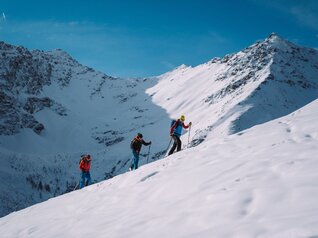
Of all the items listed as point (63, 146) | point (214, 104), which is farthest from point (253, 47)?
point (63, 146)

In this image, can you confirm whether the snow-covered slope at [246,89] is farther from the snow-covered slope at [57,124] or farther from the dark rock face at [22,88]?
the dark rock face at [22,88]

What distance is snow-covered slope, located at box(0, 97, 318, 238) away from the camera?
17.6 feet

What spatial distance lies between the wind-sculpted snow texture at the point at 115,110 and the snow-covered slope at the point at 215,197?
2649 centimetres

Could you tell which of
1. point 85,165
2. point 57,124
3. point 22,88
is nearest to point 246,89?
point 57,124

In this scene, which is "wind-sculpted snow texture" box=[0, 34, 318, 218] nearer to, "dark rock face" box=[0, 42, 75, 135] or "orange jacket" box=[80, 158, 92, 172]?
"dark rock face" box=[0, 42, 75, 135]

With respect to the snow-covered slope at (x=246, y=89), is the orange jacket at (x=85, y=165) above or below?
below

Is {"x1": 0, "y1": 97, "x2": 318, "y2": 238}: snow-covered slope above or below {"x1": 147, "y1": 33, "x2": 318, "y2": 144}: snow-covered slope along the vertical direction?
below

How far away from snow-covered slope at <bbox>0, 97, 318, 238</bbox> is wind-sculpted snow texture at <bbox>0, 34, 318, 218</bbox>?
2649 centimetres

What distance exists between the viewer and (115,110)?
12588 cm

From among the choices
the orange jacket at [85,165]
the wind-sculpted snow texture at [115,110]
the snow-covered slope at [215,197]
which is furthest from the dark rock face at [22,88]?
the snow-covered slope at [215,197]

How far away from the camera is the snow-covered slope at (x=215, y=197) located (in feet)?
17.6

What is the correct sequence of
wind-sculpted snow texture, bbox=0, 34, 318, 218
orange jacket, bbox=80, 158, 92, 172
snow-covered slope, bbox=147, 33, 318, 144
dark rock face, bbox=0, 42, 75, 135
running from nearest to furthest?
orange jacket, bbox=80, 158, 92, 172 < wind-sculpted snow texture, bbox=0, 34, 318, 218 < snow-covered slope, bbox=147, 33, 318, 144 < dark rock face, bbox=0, 42, 75, 135

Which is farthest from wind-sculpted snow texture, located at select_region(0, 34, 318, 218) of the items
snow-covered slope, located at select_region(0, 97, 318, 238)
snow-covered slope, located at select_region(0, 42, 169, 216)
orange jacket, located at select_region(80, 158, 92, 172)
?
snow-covered slope, located at select_region(0, 97, 318, 238)

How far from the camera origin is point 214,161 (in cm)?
1030
